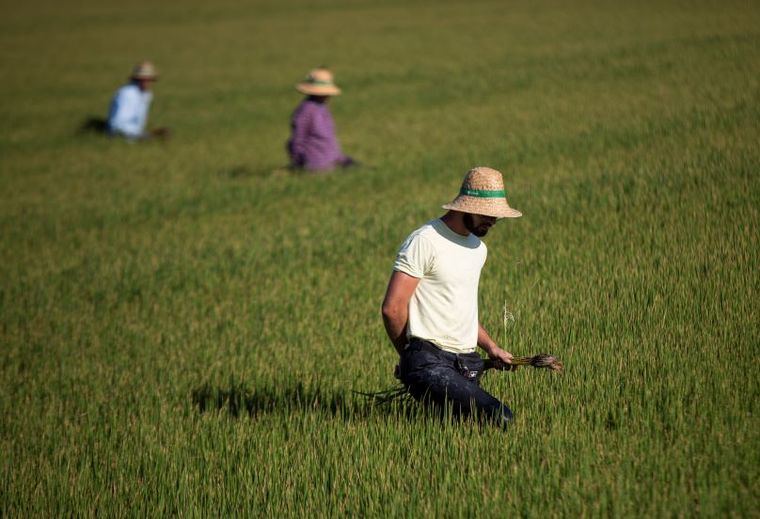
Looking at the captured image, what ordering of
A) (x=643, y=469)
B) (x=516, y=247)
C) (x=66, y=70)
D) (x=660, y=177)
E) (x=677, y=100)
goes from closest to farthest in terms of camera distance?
(x=643, y=469), (x=516, y=247), (x=660, y=177), (x=677, y=100), (x=66, y=70)

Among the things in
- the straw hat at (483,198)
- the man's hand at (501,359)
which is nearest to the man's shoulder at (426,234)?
the straw hat at (483,198)

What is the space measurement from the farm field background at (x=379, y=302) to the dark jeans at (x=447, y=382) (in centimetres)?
11

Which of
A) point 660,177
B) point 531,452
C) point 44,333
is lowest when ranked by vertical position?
point 44,333

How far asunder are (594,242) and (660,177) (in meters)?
1.83

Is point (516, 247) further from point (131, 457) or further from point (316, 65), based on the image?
point (316, 65)

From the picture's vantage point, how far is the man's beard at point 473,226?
423cm

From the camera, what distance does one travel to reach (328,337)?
21.5 feet

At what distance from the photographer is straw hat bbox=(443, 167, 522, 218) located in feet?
13.7

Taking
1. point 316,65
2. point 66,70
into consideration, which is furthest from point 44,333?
point 66,70

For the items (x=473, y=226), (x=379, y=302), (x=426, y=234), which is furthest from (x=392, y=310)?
(x=379, y=302)

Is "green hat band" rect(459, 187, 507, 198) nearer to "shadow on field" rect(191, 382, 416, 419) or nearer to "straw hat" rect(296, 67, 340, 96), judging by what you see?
"shadow on field" rect(191, 382, 416, 419)

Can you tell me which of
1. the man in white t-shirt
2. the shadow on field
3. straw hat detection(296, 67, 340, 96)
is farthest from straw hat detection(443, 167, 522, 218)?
straw hat detection(296, 67, 340, 96)

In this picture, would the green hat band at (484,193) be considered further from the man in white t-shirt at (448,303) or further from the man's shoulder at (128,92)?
the man's shoulder at (128,92)

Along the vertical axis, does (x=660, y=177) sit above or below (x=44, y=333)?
above
